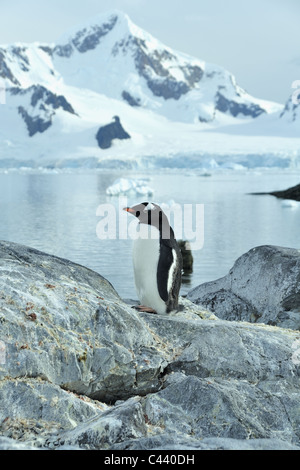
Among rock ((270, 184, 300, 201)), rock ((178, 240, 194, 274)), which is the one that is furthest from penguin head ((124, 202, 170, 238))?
rock ((270, 184, 300, 201))

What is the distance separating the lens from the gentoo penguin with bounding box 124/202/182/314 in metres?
6.88

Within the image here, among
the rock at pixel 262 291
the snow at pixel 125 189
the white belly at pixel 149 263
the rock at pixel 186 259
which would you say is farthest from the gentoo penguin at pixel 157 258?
the snow at pixel 125 189

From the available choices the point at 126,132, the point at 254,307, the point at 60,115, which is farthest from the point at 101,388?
the point at 60,115

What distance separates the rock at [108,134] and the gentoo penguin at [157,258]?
17500 cm

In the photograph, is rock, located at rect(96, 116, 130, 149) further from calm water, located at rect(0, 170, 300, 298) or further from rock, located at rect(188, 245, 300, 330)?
rock, located at rect(188, 245, 300, 330)

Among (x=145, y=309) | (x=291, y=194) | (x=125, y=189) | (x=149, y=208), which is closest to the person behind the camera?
(x=145, y=309)

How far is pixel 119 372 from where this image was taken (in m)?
5.20

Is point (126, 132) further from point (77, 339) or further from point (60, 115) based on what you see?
point (77, 339)

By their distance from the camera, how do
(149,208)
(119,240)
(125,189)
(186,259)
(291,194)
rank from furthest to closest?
(291,194)
(125,189)
(119,240)
(186,259)
(149,208)

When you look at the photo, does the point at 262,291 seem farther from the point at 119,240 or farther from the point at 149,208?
the point at 119,240

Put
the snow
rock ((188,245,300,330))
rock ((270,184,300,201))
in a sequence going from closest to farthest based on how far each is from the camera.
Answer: rock ((188,245,300,330))
the snow
rock ((270,184,300,201))

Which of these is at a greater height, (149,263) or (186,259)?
(149,263)

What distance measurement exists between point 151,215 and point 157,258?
48cm

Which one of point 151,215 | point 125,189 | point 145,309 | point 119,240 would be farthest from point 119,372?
point 125,189
